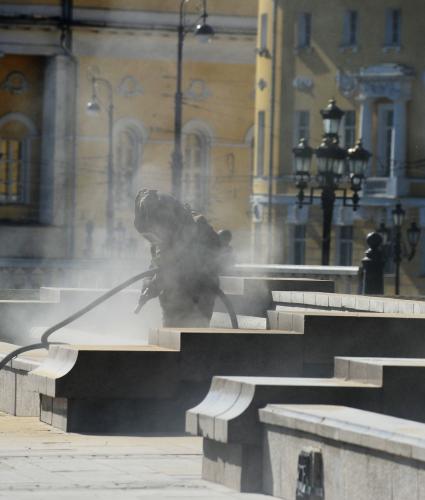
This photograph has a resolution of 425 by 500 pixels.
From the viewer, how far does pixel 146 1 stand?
7075cm

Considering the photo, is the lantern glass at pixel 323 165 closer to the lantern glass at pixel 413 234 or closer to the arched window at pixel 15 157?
the lantern glass at pixel 413 234

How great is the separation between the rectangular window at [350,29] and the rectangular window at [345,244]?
4986 millimetres

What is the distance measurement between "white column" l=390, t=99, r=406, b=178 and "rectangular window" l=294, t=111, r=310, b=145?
8.46 feet

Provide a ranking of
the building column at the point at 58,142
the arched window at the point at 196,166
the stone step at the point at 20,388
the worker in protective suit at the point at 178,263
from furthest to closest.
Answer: the arched window at the point at 196,166, the building column at the point at 58,142, the worker in protective suit at the point at 178,263, the stone step at the point at 20,388

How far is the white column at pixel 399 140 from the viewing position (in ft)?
185

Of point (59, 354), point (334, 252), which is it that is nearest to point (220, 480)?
point (59, 354)

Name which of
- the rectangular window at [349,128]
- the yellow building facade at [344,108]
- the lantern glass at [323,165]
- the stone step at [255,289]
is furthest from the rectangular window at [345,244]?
the stone step at [255,289]

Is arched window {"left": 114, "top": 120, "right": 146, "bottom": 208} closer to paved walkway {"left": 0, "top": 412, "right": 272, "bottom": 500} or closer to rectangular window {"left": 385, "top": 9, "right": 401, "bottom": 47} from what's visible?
rectangular window {"left": 385, "top": 9, "right": 401, "bottom": 47}

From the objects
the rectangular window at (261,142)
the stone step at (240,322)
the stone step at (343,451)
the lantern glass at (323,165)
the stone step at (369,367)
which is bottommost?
the stone step at (343,451)

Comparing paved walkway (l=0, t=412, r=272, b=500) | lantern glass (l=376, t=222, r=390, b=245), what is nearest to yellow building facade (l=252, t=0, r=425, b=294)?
lantern glass (l=376, t=222, r=390, b=245)

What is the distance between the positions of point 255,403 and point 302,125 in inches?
1845

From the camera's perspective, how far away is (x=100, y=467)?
39.6ft

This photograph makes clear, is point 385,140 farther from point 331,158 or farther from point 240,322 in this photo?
point 240,322

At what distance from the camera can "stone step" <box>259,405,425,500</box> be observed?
33.1ft
